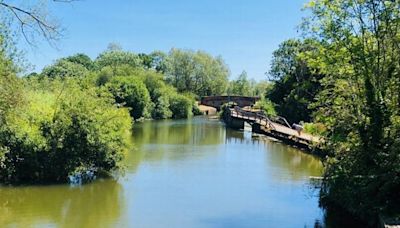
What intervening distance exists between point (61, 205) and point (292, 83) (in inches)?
1591

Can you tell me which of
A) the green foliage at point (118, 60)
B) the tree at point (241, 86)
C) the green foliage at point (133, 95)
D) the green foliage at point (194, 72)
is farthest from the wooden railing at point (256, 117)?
the tree at point (241, 86)

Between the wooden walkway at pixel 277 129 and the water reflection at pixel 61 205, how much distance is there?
1447 centimetres

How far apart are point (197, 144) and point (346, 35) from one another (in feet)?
70.3

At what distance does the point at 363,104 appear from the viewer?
12.7m

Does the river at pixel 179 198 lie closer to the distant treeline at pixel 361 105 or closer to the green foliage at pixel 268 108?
the distant treeline at pixel 361 105

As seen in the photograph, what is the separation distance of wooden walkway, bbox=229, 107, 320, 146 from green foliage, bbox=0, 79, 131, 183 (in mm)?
13591

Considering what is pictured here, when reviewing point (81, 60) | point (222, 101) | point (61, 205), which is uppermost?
point (81, 60)

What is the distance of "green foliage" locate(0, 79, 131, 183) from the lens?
1636 cm

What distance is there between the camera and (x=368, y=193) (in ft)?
37.6

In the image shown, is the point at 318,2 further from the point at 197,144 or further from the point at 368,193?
the point at 197,144

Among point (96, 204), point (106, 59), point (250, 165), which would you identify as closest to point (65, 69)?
point (106, 59)

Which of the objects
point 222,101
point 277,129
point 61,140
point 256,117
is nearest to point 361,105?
point 61,140

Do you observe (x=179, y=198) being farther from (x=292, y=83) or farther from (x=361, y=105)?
(x=292, y=83)

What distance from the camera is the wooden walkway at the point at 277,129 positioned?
32.2m
